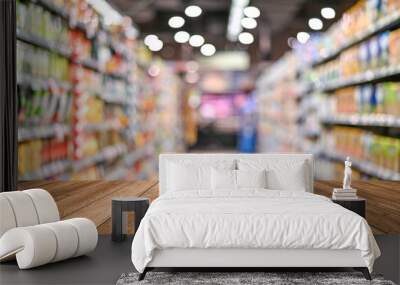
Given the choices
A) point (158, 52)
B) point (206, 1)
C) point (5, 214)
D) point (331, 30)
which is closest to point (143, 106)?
point (158, 52)

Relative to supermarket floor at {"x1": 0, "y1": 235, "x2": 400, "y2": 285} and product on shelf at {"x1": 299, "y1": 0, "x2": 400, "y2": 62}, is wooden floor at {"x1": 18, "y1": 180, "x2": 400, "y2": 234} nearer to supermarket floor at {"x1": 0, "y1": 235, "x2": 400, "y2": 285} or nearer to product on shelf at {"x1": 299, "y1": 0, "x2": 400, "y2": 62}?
supermarket floor at {"x1": 0, "y1": 235, "x2": 400, "y2": 285}

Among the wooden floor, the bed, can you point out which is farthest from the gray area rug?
the wooden floor

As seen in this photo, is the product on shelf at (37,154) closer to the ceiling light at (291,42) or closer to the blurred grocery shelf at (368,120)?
the blurred grocery shelf at (368,120)

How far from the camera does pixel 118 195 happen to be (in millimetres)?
7594

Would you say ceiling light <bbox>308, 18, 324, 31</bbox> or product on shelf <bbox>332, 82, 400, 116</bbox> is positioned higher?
ceiling light <bbox>308, 18, 324, 31</bbox>

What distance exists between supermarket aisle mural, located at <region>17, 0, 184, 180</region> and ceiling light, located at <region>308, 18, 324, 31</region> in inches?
79.4

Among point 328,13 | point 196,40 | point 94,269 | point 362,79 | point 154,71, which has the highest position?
point 328,13

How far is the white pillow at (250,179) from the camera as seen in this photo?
5.39 meters

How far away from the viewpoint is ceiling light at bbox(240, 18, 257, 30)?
9.77 metres

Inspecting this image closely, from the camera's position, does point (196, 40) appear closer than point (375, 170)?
No

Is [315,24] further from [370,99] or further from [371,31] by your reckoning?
[370,99]

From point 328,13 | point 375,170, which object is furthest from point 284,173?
point 328,13

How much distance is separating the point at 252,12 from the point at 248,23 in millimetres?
153

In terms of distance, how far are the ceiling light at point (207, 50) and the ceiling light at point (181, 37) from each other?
0.26 metres
